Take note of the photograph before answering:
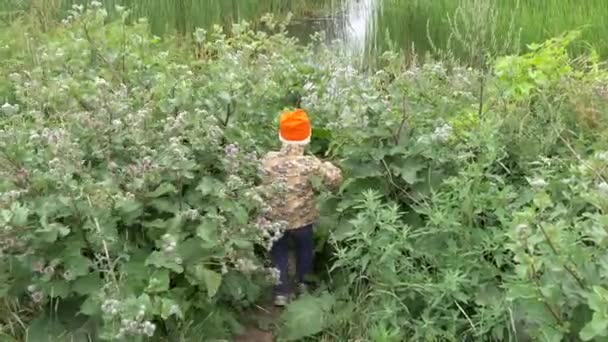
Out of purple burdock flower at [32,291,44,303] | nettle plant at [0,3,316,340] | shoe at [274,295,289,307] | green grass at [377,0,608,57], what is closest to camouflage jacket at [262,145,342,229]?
nettle plant at [0,3,316,340]

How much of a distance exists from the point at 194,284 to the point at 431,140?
3.34 feet

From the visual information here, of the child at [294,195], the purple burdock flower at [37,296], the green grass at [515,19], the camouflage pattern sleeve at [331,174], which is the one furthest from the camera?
the green grass at [515,19]

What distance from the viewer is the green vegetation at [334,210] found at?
260 centimetres

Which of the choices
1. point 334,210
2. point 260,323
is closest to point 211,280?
point 260,323

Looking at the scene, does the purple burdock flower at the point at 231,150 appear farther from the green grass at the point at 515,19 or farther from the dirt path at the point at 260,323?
the green grass at the point at 515,19

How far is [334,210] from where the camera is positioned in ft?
11.0

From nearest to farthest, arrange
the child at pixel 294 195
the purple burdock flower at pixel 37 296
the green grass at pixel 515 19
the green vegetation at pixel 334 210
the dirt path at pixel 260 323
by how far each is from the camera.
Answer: the green vegetation at pixel 334 210 → the purple burdock flower at pixel 37 296 → the dirt path at pixel 260 323 → the child at pixel 294 195 → the green grass at pixel 515 19

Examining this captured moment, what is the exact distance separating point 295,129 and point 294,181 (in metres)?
0.21

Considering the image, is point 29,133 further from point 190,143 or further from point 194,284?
point 194,284

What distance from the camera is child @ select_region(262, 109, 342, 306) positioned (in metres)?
3.25

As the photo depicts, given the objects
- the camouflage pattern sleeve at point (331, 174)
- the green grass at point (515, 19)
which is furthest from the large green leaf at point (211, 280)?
the green grass at point (515, 19)

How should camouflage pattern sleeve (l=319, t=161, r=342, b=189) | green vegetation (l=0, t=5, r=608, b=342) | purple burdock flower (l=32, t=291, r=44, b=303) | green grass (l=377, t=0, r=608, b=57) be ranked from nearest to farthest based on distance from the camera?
green vegetation (l=0, t=5, r=608, b=342) → purple burdock flower (l=32, t=291, r=44, b=303) → camouflage pattern sleeve (l=319, t=161, r=342, b=189) → green grass (l=377, t=0, r=608, b=57)

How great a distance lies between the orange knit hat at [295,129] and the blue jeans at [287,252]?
1.11ft

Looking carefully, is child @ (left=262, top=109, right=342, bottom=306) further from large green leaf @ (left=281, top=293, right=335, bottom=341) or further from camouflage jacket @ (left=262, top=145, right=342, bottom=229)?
large green leaf @ (left=281, top=293, right=335, bottom=341)
